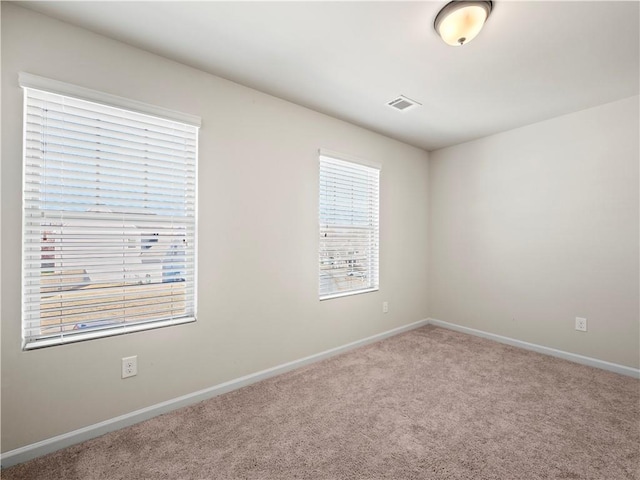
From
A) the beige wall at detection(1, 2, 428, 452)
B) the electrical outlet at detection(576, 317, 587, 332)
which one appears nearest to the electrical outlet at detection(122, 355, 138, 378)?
the beige wall at detection(1, 2, 428, 452)

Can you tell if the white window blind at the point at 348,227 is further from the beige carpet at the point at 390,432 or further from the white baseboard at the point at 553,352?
the white baseboard at the point at 553,352

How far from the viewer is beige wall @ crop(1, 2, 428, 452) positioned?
1.63m

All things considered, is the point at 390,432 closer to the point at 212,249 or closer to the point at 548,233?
the point at 212,249

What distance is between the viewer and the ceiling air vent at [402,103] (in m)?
2.68

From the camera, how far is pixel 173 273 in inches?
84.7

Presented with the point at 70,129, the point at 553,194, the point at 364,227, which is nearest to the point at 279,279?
the point at 364,227

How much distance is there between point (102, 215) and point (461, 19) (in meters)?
2.39

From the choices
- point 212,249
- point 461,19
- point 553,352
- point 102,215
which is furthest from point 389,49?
point 553,352

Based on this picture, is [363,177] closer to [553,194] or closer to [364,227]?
[364,227]

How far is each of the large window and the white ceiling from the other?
1.71 ft

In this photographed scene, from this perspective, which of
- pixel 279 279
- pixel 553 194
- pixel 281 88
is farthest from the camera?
pixel 553 194

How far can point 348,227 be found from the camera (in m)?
3.29

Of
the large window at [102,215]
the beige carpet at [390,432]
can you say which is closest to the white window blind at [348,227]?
the beige carpet at [390,432]

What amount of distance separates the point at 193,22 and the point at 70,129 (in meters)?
0.97
